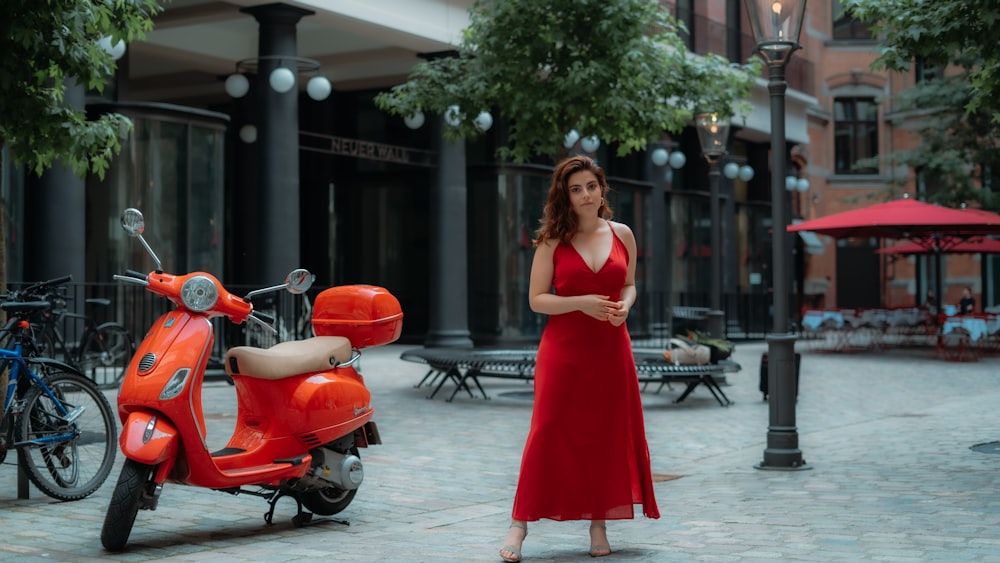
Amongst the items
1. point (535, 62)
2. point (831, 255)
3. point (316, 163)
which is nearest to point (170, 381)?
point (535, 62)

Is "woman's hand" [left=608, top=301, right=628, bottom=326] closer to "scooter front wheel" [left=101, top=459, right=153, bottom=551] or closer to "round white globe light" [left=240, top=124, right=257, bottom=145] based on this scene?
"scooter front wheel" [left=101, top=459, right=153, bottom=551]

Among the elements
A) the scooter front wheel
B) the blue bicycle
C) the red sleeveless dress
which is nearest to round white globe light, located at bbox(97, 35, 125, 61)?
the blue bicycle

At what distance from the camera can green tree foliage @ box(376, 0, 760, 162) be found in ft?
43.7

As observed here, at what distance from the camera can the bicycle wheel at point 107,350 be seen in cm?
1353

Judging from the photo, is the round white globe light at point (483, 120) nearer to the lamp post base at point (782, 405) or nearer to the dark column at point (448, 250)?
the dark column at point (448, 250)

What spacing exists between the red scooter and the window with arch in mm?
36235

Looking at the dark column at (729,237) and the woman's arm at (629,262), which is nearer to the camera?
the woman's arm at (629,262)

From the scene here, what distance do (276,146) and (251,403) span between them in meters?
11.9

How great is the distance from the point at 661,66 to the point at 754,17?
5406 mm

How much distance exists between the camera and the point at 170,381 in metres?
5.54

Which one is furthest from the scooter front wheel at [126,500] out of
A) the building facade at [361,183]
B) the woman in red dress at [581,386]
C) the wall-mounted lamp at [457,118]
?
the wall-mounted lamp at [457,118]

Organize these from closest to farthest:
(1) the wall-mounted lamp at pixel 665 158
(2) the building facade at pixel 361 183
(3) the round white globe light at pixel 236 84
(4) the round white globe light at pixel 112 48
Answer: (4) the round white globe light at pixel 112 48 → (2) the building facade at pixel 361 183 → (3) the round white globe light at pixel 236 84 → (1) the wall-mounted lamp at pixel 665 158

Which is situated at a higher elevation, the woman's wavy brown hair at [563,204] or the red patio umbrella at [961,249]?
the red patio umbrella at [961,249]

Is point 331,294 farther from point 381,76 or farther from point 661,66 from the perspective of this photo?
point 381,76
